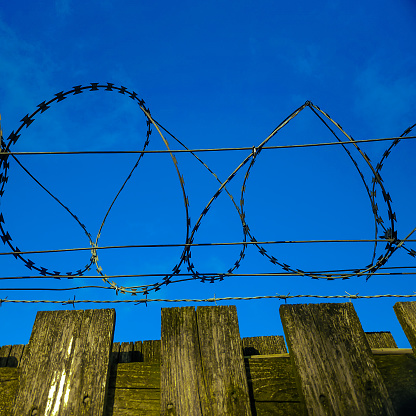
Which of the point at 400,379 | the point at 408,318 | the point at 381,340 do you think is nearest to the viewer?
the point at 400,379

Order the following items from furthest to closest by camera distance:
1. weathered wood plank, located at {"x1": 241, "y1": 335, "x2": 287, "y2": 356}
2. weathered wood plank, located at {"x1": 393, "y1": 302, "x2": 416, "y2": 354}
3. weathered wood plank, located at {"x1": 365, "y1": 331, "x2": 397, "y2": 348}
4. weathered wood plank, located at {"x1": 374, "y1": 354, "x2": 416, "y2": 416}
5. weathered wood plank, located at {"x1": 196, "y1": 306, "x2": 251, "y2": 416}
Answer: weathered wood plank, located at {"x1": 365, "y1": 331, "x2": 397, "y2": 348}, weathered wood plank, located at {"x1": 241, "y1": 335, "x2": 287, "y2": 356}, weathered wood plank, located at {"x1": 393, "y1": 302, "x2": 416, "y2": 354}, weathered wood plank, located at {"x1": 374, "y1": 354, "x2": 416, "y2": 416}, weathered wood plank, located at {"x1": 196, "y1": 306, "x2": 251, "y2": 416}

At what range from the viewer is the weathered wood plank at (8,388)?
155 cm

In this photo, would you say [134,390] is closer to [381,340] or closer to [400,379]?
[400,379]

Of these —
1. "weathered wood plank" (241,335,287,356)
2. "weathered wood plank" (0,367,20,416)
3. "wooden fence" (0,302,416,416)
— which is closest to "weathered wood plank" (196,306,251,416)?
"wooden fence" (0,302,416,416)

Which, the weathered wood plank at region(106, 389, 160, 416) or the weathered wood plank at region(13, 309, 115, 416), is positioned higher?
the weathered wood plank at region(13, 309, 115, 416)

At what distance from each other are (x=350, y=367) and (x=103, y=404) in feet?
3.79

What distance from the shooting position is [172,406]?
1.51 m

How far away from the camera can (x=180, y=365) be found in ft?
5.30

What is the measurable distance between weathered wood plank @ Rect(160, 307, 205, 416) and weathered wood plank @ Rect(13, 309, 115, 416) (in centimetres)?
27

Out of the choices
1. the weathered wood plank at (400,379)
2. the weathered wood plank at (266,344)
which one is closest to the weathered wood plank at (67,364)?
the weathered wood plank at (400,379)

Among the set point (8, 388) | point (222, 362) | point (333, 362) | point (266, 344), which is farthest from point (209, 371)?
point (266, 344)

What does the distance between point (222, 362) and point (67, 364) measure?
73 centimetres

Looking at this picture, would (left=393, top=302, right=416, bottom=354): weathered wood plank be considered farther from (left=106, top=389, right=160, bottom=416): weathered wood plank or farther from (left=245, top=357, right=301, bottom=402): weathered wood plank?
(left=106, top=389, right=160, bottom=416): weathered wood plank

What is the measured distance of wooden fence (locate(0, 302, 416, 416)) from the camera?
1.52m
